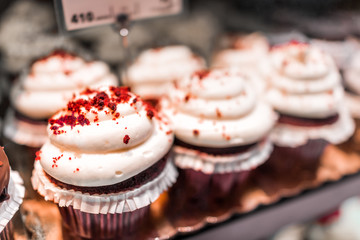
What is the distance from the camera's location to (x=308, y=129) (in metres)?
2.02

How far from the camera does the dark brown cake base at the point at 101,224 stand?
4.96ft

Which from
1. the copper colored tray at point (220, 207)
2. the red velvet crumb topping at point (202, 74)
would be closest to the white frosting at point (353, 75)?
the copper colored tray at point (220, 207)

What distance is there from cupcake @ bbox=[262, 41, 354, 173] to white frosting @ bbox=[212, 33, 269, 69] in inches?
16.2

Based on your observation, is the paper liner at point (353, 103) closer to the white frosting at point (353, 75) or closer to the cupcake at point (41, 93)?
the white frosting at point (353, 75)

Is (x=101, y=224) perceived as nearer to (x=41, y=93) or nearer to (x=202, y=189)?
(x=202, y=189)

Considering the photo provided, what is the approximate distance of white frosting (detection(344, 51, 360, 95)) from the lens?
2639 mm

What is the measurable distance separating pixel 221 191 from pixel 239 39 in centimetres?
152

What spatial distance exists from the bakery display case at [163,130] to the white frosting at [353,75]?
0.04ft

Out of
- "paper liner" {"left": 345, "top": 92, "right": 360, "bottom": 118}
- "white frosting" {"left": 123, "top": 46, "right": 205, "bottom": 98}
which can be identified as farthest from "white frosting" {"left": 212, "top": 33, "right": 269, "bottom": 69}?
"paper liner" {"left": 345, "top": 92, "right": 360, "bottom": 118}

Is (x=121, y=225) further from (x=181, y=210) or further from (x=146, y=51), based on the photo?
(x=146, y=51)

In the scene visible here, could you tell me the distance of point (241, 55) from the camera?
263cm

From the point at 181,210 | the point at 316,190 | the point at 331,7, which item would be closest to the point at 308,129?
the point at 316,190

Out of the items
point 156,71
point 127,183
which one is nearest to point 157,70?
point 156,71

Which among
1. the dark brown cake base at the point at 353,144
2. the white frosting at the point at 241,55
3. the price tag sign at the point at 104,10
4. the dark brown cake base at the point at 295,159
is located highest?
the price tag sign at the point at 104,10
